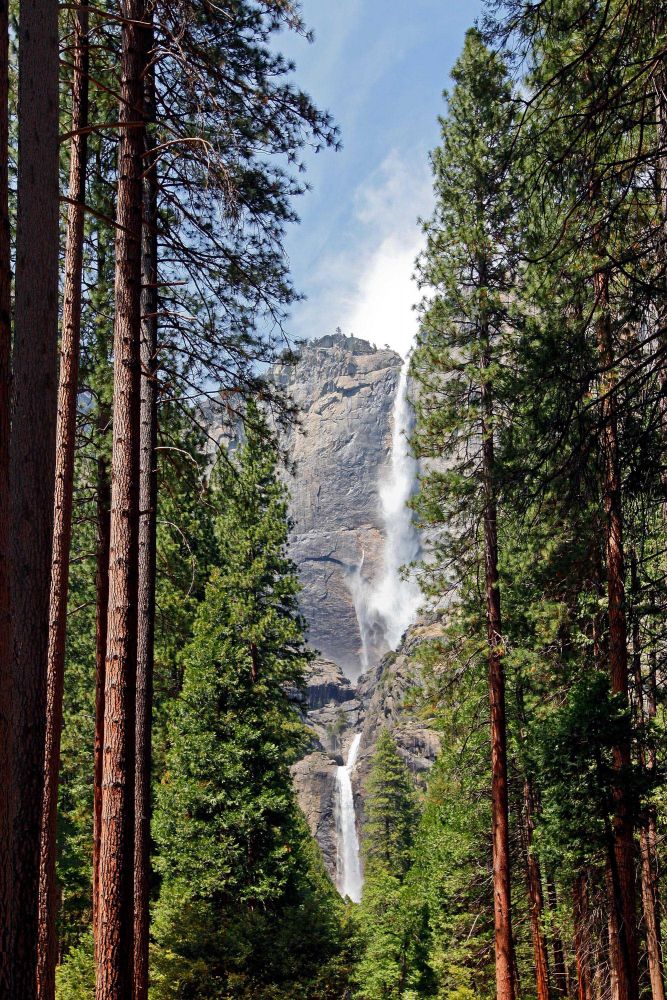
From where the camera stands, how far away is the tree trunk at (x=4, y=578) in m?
2.62

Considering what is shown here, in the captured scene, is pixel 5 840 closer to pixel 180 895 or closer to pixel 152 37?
pixel 152 37

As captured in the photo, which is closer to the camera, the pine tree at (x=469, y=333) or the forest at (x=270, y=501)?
the forest at (x=270, y=501)

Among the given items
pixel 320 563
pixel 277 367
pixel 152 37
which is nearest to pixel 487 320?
pixel 277 367

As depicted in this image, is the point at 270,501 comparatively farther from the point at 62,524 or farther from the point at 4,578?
the point at 4,578

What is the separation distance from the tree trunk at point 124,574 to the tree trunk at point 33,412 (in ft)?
3.67

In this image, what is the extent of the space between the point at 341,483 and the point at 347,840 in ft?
276

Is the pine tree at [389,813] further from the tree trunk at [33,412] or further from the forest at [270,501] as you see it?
the tree trunk at [33,412]

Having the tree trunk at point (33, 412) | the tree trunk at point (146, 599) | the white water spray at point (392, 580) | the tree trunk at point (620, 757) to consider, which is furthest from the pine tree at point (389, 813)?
the white water spray at point (392, 580)

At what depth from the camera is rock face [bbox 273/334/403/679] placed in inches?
5310

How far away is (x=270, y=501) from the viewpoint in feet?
44.8

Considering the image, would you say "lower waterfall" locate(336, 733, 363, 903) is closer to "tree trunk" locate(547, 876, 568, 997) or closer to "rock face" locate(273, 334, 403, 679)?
"rock face" locate(273, 334, 403, 679)

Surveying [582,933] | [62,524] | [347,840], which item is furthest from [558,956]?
[347,840]

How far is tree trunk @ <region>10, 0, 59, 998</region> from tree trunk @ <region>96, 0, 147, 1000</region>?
1117 millimetres

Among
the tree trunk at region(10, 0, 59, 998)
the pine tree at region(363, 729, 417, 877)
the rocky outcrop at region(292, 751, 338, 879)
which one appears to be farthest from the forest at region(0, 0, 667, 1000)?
the rocky outcrop at region(292, 751, 338, 879)
